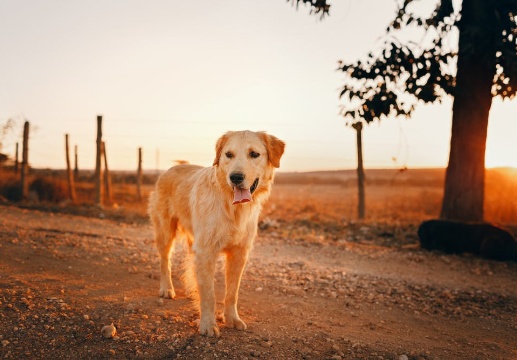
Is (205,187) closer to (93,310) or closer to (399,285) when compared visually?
(93,310)

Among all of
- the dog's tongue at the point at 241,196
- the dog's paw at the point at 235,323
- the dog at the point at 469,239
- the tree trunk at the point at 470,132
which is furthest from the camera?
the tree trunk at the point at 470,132

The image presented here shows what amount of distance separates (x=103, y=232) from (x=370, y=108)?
7.40 m

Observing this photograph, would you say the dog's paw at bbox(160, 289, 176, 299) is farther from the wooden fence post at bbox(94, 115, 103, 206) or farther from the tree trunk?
the wooden fence post at bbox(94, 115, 103, 206)

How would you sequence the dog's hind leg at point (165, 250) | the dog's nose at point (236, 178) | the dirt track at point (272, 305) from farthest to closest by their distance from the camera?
the dog's hind leg at point (165, 250) → the dog's nose at point (236, 178) → the dirt track at point (272, 305)

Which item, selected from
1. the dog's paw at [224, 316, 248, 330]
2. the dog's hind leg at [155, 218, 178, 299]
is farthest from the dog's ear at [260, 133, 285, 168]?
the dog's hind leg at [155, 218, 178, 299]

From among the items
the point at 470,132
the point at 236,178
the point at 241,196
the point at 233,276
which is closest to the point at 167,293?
the point at 233,276

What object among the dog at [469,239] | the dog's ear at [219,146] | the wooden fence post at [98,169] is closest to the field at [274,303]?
the dog at [469,239]

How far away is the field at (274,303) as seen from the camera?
378cm

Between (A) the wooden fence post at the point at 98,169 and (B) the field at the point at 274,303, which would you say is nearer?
(B) the field at the point at 274,303

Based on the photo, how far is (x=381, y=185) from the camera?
5672cm

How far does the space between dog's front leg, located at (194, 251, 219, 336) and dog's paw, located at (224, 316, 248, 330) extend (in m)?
0.26

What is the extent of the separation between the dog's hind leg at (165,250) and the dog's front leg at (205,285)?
1.27 metres

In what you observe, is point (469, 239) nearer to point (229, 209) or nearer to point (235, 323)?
point (235, 323)

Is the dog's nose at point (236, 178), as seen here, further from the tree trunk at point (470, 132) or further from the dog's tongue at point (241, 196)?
the tree trunk at point (470, 132)
